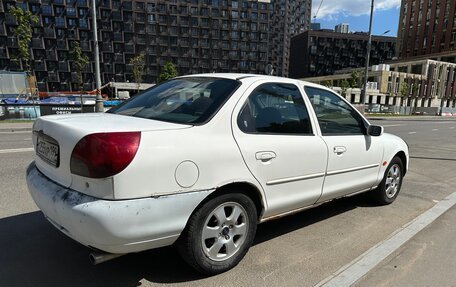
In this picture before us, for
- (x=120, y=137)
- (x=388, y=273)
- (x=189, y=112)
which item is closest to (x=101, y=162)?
(x=120, y=137)

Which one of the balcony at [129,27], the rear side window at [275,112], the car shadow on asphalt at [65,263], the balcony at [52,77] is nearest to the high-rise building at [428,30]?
the balcony at [129,27]

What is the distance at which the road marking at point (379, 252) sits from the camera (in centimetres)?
294

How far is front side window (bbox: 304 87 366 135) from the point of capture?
380 centimetres

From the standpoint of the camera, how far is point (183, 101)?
3.16m

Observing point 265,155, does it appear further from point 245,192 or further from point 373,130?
point 373,130

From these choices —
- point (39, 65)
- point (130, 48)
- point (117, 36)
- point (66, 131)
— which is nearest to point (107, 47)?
point (117, 36)

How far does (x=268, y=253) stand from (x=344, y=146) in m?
1.48

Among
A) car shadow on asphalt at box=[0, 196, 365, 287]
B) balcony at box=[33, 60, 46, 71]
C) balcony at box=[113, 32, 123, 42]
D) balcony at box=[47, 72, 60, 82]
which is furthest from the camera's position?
balcony at box=[113, 32, 123, 42]

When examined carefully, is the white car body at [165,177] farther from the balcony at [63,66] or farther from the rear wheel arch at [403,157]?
the balcony at [63,66]

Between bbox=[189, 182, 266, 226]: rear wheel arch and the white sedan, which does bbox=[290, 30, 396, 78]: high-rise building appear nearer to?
the white sedan

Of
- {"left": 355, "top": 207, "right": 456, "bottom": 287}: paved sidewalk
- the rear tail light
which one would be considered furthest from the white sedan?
{"left": 355, "top": 207, "right": 456, "bottom": 287}: paved sidewalk

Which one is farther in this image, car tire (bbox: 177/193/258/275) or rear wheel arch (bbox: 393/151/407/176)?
rear wheel arch (bbox: 393/151/407/176)

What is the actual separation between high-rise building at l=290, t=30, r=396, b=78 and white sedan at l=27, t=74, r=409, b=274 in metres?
122

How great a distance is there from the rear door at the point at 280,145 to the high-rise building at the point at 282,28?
147 m
